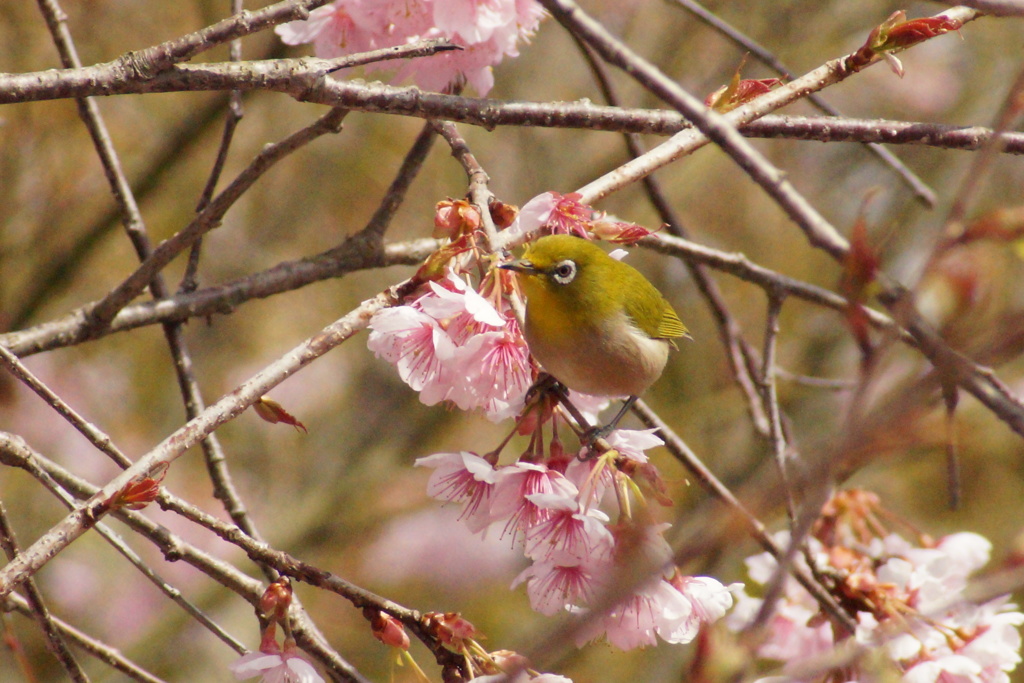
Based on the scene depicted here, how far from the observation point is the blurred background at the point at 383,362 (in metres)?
6.38

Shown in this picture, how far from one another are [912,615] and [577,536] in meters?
1.19

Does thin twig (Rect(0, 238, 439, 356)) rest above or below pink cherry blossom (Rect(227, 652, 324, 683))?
above

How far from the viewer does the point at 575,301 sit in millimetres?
2555

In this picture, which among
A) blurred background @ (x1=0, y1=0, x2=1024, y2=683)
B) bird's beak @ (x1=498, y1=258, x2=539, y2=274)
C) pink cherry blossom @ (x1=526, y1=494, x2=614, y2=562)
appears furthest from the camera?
blurred background @ (x1=0, y1=0, x2=1024, y2=683)

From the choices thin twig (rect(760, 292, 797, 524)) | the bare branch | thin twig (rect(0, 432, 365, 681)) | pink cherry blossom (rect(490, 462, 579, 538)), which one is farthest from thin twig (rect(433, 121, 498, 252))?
the bare branch

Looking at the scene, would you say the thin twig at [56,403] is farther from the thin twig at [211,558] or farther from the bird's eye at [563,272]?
the bird's eye at [563,272]

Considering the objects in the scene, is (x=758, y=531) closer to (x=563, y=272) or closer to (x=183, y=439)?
(x=563, y=272)

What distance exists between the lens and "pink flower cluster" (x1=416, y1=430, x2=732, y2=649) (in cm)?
164

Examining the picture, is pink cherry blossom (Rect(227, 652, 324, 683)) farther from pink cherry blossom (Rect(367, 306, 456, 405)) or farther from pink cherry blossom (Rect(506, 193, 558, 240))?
pink cherry blossom (Rect(506, 193, 558, 240))

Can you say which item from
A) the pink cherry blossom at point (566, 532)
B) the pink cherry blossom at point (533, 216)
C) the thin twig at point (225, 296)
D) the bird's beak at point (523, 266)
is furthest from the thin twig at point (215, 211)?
the pink cherry blossom at point (566, 532)

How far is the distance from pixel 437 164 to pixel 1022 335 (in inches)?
283

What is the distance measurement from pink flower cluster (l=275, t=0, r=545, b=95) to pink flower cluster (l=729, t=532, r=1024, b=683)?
1.79 m

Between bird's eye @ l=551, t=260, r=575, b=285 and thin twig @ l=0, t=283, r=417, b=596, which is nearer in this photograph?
thin twig @ l=0, t=283, r=417, b=596

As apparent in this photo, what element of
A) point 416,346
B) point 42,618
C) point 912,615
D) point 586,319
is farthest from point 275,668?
point 912,615
